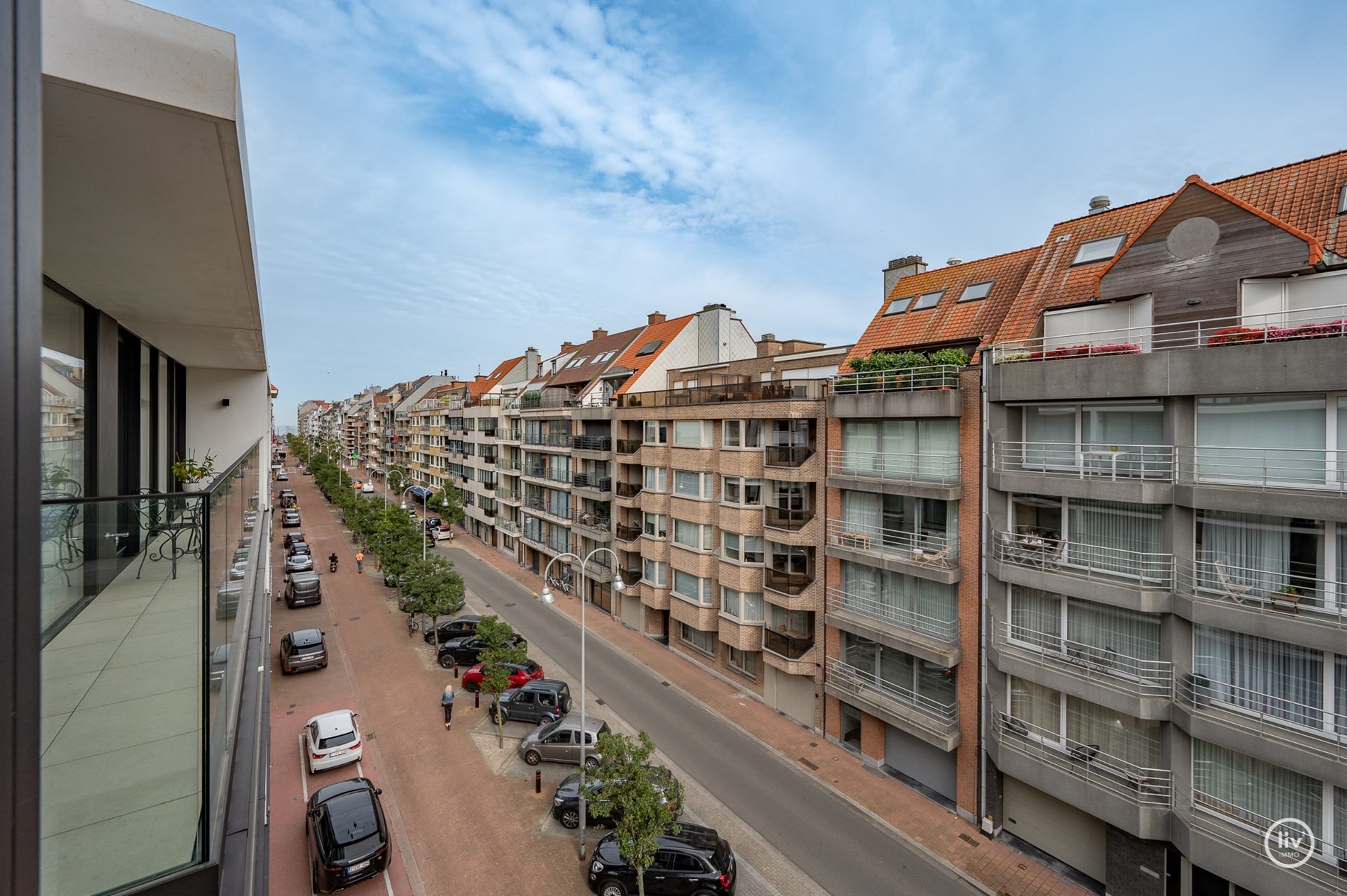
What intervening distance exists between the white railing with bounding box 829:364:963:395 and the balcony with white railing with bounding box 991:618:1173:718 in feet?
21.4

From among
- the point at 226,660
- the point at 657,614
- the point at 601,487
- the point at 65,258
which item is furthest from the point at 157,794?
the point at 601,487

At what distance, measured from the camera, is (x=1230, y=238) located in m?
13.5

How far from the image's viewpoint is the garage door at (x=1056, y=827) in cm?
1458

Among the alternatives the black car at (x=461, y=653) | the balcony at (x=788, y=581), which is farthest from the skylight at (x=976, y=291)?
the black car at (x=461, y=653)

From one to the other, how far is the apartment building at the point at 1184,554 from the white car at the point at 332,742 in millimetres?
18306

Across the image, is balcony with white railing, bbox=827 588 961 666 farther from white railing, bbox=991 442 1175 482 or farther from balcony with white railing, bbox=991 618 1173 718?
white railing, bbox=991 442 1175 482

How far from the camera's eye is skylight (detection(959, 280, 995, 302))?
67.4 feet

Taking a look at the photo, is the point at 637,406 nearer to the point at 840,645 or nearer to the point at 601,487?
the point at 601,487

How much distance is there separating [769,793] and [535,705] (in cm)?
878

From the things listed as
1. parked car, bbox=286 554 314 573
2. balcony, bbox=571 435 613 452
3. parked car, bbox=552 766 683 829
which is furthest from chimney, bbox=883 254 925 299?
parked car, bbox=286 554 314 573

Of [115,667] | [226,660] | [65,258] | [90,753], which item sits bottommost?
[226,660]

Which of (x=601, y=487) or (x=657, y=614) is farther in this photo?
(x=601, y=487)

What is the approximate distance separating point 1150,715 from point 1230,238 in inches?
413

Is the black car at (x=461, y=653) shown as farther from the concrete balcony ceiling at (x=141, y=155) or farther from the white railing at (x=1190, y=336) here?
the concrete balcony ceiling at (x=141, y=155)
